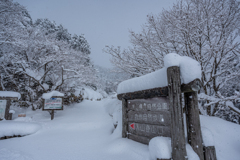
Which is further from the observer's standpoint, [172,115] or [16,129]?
[16,129]

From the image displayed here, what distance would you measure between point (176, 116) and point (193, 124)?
36 cm

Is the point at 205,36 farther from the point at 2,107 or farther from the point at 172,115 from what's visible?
the point at 2,107

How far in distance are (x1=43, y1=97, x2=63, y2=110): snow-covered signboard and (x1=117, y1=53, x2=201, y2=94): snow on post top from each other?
6.49m

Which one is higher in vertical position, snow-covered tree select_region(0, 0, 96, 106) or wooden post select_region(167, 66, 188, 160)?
snow-covered tree select_region(0, 0, 96, 106)

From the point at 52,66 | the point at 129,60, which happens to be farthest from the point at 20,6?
the point at 129,60

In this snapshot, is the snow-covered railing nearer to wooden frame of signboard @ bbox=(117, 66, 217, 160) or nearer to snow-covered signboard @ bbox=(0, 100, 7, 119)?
wooden frame of signboard @ bbox=(117, 66, 217, 160)

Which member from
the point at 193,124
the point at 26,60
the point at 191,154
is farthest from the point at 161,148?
the point at 26,60

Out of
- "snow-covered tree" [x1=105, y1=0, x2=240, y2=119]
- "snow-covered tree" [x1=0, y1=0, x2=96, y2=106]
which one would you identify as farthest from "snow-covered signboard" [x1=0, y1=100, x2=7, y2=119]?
"snow-covered tree" [x1=105, y1=0, x2=240, y2=119]

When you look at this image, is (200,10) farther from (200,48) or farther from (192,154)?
(192,154)

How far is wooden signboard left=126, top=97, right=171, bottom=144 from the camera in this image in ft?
9.03

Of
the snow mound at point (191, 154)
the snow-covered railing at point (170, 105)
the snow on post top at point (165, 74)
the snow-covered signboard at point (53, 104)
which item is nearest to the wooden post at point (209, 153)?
the snow-covered railing at point (170, 105)

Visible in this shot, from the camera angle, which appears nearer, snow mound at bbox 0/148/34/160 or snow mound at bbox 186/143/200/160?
snow mound at bbox 186/143/200/160

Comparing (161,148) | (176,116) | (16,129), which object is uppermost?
(176,116)

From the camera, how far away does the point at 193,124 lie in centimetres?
234
